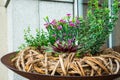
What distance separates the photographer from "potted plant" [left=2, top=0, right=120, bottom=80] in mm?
1003

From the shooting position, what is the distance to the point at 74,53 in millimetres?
1109

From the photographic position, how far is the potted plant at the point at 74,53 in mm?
1003

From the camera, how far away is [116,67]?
3.42 feet

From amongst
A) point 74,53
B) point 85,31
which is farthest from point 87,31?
point 74,53

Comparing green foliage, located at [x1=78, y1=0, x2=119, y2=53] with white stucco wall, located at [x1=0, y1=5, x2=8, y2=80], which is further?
white stucco wall, located at [x1=0, y1=5, x2=8, y2=80]

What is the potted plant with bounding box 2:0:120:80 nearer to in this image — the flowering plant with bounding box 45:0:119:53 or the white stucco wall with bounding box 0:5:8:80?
the flowering plant with bounding box 45:0:119:53

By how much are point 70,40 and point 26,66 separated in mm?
237

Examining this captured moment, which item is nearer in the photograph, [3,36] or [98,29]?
[98,29]

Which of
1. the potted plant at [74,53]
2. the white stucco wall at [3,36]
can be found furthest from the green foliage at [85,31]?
the white stucco wall at [3,36]

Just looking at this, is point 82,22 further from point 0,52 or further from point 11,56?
point 0,52

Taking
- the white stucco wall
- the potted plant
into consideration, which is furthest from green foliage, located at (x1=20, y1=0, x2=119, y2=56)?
the white stucco wall

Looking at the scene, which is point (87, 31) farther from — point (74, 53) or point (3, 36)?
point (3, 36)

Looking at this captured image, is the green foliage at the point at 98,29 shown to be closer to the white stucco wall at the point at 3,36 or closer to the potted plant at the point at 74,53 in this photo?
the potted plant at the point at 74,53

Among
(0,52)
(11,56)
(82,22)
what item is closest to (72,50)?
(82,22)
